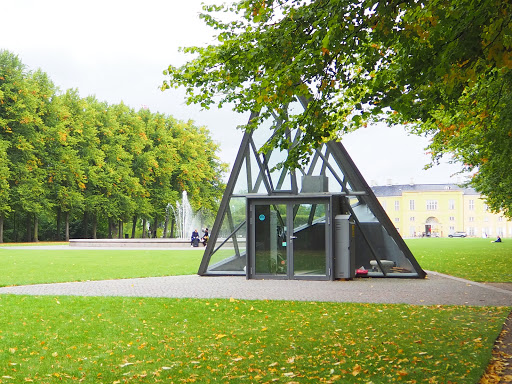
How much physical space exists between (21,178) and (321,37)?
43.1 meters

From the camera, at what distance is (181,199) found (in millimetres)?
58500

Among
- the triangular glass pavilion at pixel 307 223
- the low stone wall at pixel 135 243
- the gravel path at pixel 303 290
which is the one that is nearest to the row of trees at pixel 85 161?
the low stone wall at pixel 135 243

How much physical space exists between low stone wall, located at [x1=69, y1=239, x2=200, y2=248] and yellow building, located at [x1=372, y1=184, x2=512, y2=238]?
83432mm

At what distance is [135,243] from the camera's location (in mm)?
39469

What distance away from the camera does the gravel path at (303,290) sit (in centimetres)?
1245

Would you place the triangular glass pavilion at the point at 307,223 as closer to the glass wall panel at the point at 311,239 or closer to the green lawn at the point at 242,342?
the glass wall panel at the point at 311,239

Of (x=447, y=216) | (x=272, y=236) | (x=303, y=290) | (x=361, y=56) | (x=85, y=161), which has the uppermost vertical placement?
(x=85, y=161)

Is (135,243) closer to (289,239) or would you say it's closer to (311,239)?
(289,239)

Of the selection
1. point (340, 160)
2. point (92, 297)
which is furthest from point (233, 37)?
point (340, 160)

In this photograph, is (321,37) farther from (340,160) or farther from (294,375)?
(340,160)

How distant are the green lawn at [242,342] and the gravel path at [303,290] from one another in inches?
50.7

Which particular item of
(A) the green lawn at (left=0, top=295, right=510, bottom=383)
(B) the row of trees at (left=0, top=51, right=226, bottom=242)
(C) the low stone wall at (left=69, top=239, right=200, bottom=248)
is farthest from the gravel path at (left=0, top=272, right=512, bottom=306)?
(B) the row of trees at (left=0, top=51, right=226, bottom=242)

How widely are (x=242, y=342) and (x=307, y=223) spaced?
28.7 ft

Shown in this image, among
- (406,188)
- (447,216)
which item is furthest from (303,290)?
(406,188)
